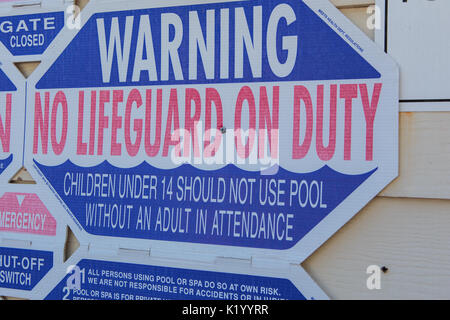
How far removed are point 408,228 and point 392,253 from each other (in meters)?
0.07

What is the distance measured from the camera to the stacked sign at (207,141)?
3.89 feet

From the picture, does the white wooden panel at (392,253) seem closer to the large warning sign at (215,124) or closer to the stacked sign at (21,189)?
the large warning sign at (215,124)

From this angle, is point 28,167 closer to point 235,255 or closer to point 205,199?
point 205,199

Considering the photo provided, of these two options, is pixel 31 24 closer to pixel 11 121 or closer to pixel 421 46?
pixel 11 121

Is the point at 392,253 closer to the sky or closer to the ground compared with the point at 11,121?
closer to the ground

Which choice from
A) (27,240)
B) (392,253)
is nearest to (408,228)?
(392,253)

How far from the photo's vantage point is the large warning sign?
3.87 ft

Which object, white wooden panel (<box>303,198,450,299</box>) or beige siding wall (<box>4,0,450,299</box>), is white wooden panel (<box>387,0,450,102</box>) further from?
white wooden panel (<box>303,198,450,299</box>)

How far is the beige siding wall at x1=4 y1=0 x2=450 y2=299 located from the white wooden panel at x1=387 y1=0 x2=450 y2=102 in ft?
0.17

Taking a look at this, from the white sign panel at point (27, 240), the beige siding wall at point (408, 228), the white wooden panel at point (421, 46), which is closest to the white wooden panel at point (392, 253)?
the beige siding wall at point (408, 228)

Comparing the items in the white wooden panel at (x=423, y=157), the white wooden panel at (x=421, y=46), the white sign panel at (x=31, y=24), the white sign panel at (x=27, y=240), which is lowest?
the white sign panel at (x=27, y=240)

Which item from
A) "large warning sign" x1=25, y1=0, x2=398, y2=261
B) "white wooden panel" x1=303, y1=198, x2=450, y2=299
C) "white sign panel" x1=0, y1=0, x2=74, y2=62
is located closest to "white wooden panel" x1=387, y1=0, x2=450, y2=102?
"large warning sign" x1=25, y1=0, x2=398, y2=261

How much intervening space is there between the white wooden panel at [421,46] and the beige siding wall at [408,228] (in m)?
0.05

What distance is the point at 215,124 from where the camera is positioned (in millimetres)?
1286
